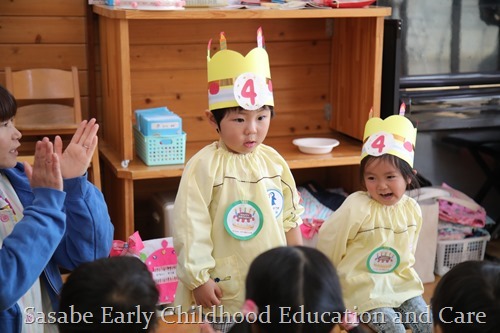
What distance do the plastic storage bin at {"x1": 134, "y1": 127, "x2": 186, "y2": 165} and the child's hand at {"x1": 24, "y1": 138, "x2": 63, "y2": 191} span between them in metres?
1.39

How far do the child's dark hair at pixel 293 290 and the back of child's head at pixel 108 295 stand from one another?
7.6 inches

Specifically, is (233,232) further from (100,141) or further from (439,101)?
(439,101)

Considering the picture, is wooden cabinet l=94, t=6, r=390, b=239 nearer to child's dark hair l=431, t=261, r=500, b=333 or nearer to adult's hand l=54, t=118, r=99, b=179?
adult's hand l=54, t=118, r=99, b=179

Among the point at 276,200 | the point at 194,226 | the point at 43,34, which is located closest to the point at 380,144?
the point at 276,200

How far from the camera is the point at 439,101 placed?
3379 mm

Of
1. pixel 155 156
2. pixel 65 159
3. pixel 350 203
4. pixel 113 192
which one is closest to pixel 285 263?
pixel 65 159

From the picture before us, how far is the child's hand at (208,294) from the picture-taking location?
1927 mm

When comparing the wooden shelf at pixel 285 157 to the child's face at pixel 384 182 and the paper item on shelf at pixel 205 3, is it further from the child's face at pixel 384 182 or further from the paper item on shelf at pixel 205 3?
the child's face at pixel 384 182

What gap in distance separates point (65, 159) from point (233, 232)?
1.74ft

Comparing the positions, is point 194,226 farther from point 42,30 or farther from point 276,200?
point 42,30

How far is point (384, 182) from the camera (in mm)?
2223

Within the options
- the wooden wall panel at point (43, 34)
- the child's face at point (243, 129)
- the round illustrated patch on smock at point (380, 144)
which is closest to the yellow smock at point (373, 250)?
the round illustrated patch on smock at point (380, 144)

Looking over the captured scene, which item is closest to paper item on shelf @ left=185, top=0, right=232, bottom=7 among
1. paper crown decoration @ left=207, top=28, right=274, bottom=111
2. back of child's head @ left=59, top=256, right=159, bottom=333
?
paper crown decoration @ left=207, top=28, right=274, bottom=111

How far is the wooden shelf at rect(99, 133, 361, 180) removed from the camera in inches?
115
